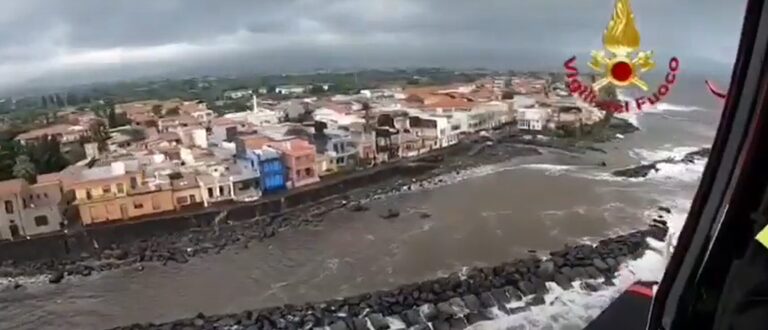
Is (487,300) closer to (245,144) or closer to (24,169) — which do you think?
(245,144)

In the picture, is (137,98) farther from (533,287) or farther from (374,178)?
(533,287)

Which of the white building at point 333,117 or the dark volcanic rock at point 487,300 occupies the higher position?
the white building at point 333,117

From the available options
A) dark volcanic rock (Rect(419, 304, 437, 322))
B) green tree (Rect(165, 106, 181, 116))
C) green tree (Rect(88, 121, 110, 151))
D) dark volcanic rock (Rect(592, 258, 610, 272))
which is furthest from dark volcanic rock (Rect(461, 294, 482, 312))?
green tree (Rect(88, 121, 110, 151))

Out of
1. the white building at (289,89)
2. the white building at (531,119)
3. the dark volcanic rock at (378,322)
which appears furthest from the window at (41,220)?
the white building at (531,119)

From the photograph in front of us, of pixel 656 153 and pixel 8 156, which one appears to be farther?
pixel 656 153

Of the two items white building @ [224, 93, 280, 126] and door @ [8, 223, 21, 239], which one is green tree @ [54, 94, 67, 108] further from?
white building @ [224, 93, 280, 126]

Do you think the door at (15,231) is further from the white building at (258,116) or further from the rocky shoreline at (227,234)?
the white building at (258,116)

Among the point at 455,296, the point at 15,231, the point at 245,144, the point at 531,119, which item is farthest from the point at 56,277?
the point at 531,119
